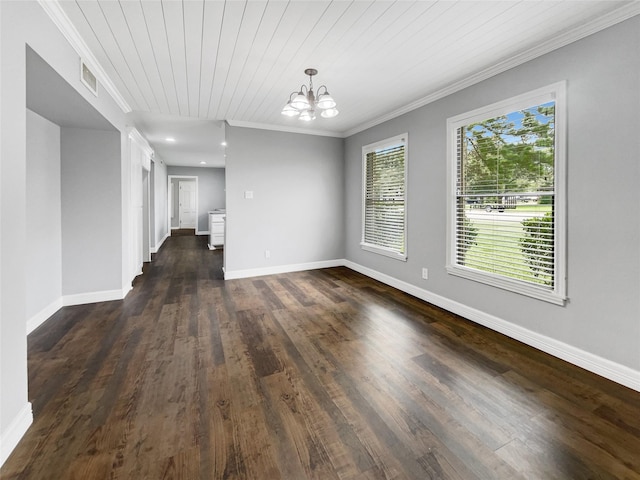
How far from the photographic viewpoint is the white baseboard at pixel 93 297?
3529 mm

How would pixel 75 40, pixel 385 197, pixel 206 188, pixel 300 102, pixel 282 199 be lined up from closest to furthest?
pixel 75 40
pixel 300 102
pixel 385 197
pixel 282 199
pixel 206 188

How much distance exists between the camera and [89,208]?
3.55 metres

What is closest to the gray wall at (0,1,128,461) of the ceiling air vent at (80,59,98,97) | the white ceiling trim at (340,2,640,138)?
the ceiling air vent at (80,59,98,97)

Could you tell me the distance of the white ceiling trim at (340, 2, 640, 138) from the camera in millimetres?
1960

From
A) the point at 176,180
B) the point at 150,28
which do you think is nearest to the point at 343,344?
the point at 150,28

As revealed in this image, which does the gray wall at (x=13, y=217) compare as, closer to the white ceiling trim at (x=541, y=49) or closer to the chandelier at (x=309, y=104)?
the chandelier at (x=309, y=104)

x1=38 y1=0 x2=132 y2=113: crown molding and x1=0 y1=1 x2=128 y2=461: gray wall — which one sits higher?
x1=38 y1=0 x2=132 y2=113: crown molding

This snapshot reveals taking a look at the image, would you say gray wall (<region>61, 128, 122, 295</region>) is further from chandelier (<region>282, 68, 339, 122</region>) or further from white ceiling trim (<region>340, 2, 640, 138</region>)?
white ceiling trim (<region>340, 2, 640, 138</region>)

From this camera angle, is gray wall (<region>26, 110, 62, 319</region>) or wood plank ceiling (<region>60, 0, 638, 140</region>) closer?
wood plank ceiling (<region>60, 0, 638, 140</region>)

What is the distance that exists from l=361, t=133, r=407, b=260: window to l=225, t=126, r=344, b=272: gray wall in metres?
0.72

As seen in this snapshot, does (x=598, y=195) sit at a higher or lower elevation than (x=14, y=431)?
higher

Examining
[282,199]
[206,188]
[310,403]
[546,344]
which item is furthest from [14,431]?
[206,188]

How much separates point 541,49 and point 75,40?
11.9ft

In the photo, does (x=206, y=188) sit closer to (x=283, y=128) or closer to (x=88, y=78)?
(x=283, y=128)
